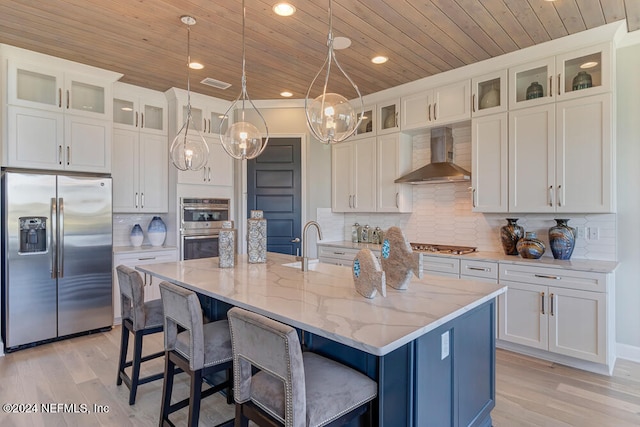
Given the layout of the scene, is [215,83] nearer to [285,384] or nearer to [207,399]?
[207,399]

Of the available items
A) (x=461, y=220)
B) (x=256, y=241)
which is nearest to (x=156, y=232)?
(x=256, y=241)

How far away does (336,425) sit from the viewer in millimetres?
1370

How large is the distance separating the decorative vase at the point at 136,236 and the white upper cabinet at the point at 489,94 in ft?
13.7

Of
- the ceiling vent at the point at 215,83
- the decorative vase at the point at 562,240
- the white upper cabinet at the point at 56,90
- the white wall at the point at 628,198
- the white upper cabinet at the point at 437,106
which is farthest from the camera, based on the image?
the ceiling vent at the point at 215,83

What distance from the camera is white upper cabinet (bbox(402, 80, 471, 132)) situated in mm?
3785

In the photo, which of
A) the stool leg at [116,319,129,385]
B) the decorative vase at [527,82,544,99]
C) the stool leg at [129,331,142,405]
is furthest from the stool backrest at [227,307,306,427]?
the decorative vase at [527,82,544,99]

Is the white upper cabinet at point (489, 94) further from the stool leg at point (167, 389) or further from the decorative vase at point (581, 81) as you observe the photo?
the stool leg at point (167, 389)

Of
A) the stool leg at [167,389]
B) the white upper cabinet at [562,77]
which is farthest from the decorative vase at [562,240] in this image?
the stool leg at [167,389]

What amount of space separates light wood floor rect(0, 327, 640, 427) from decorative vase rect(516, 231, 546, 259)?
937 millimetres

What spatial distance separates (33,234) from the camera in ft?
11.3

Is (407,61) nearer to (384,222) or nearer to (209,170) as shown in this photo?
(384,222)

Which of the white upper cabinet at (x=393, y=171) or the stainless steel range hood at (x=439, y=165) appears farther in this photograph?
the white upper cabinet at (x=393, y=171)

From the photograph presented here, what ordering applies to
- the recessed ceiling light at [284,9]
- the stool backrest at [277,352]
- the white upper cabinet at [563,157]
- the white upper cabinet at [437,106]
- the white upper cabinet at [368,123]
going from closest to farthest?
the stool backrest at [277,352], the recessed ceiling light at [284,9], the white upper cabinet at [563,157], the white upper cabinet at [437,106], the white upper cabinet at [368,123]

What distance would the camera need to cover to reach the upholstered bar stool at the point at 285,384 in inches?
49.4
